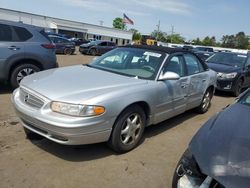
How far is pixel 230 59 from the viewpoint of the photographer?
1063 centimetres

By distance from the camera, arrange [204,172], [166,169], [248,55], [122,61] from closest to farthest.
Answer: [204,172]
[166,169]
[122,61]
[248,55]

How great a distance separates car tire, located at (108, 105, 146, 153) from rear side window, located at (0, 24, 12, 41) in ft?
14.4

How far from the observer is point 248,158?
2359 millimetres

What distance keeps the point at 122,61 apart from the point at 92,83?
1.25m

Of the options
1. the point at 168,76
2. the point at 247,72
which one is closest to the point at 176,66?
the point at 168,76

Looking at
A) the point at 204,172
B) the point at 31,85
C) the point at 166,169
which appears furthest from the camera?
the point at 31,85

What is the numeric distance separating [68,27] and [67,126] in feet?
192

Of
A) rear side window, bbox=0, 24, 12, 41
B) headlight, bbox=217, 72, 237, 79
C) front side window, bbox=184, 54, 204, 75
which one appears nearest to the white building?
rear side window, bbox=0, 24, 12, 41

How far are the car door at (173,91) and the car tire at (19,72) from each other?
3.88 metres

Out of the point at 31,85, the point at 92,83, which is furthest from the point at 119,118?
the point at 31,85

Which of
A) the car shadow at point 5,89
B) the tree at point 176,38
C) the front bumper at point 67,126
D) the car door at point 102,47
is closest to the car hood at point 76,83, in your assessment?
the front bumper at point 67,126

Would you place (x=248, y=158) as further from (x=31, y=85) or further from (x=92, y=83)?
(x=31, y=85)

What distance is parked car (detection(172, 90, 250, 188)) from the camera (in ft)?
7.20

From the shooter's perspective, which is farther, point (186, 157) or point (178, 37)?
point (178, 37)
